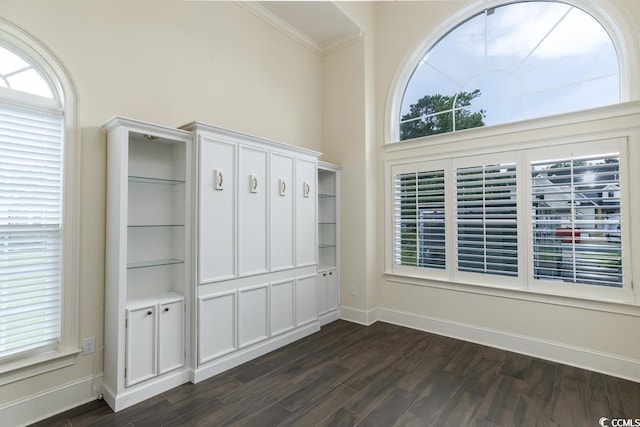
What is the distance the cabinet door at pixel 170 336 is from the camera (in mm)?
2416

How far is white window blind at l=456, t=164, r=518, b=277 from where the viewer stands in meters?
3.19

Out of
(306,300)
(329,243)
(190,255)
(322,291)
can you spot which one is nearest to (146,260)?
(190,255)

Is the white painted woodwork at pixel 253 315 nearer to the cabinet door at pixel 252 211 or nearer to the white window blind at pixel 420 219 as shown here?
the cabinet door at pixel 252 211

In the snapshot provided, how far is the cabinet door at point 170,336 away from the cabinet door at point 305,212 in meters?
1.35

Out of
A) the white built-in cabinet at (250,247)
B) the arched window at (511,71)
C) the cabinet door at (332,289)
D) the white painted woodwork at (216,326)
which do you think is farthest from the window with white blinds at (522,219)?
the white painted woodwork at (216,326)

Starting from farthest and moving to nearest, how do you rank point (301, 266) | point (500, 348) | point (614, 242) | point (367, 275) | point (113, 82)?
point (367, 275), point (301, 266), point (500, 348), point (614, 242), point (113, 82)

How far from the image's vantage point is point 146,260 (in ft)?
8.49

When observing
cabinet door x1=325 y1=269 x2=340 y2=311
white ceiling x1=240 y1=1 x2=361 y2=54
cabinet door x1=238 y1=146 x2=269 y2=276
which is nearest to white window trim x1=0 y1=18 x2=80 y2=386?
cabinet door x1=238 y1=146 x2=269 y2=276

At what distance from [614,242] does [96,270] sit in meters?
4.27

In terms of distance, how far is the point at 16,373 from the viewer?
2.01m

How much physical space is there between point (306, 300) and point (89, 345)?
201 centimetres

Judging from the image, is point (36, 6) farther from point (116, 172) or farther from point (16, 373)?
point (16, 373)

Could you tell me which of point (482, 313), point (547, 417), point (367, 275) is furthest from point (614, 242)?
point (367, 275)

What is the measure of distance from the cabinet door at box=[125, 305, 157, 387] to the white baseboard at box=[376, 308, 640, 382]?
2746 mm
